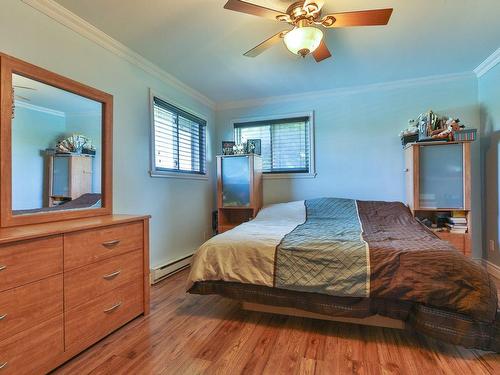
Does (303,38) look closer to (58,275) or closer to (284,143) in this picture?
(58,275)

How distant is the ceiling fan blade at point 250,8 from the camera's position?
61.6 inches

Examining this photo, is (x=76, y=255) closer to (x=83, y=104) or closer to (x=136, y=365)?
(x=136, y=365)

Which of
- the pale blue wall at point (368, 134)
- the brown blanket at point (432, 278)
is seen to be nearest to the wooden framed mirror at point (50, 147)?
the brown blanket at point (432, 278)

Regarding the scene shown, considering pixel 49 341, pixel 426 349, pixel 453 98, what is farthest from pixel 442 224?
pixel 49 341

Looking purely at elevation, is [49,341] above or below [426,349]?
above

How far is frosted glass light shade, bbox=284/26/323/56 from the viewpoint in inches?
68.9

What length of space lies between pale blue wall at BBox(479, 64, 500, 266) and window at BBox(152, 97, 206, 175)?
349cm

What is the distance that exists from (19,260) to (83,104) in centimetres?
131

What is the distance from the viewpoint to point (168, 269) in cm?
306

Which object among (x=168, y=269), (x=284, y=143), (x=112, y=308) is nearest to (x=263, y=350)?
(x=112, y=308)

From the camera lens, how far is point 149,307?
2201 mm

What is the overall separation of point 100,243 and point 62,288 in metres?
0.33

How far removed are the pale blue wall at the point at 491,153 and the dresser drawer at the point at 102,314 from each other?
3631mm

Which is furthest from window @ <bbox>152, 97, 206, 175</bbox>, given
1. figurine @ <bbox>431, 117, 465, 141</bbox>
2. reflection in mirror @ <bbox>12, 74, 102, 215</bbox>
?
figurine @ <bbox>431, 117, 465, 141</bbox>
